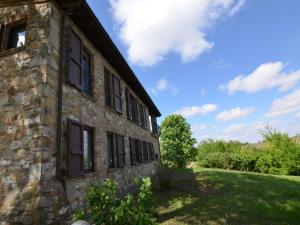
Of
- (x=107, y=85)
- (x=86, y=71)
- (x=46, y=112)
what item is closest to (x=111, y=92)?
(x=107, y=85)

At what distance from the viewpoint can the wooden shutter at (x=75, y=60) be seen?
600 cm

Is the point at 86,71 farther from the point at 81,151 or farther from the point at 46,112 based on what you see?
the point at 46,112

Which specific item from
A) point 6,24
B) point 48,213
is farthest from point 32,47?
point 48,213

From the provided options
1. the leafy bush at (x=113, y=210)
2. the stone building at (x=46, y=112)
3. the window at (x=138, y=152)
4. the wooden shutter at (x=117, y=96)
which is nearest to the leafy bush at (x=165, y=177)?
the window at (x=138, y=152)

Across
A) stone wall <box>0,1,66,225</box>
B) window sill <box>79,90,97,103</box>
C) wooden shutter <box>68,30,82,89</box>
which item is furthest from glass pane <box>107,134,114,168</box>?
stone wall <box>0,1,66,225</box>

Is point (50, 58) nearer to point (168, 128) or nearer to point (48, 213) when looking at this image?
point (48, 213)

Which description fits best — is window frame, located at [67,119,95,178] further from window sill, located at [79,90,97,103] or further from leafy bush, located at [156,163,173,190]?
leafy bush, located at [156,163,173,190]

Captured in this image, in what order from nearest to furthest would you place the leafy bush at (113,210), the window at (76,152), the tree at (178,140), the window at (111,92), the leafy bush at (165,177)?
the leafy bush at (113,210), the window at (76,152), the window at (111,92), the leafy bush at (165,177), the tree at (178,140)

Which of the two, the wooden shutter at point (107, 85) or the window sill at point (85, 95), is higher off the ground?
the wooden shutter at point (107, 85)

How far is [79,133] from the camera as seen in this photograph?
5895 millimetres

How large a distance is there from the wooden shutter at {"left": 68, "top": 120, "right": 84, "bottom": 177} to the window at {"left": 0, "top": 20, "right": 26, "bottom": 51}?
7.88ft

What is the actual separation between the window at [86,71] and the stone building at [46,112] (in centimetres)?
4

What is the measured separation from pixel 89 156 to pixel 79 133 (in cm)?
110

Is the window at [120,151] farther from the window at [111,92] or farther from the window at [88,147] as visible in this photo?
the window at [88,147]
